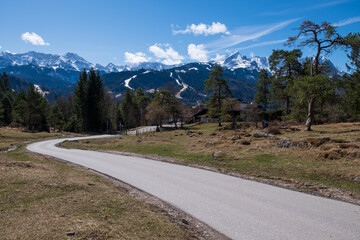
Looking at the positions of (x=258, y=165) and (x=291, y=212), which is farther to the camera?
(x=258, y=165)

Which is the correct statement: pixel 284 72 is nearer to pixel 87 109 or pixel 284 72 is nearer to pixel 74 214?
pixel 74 214

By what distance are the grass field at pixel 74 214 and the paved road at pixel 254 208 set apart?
5.02 ft

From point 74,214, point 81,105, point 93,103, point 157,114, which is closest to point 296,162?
point 74,214

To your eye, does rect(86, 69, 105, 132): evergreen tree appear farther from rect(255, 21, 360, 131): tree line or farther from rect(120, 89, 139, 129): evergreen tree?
rect(255, 21, 360, 131): tree line

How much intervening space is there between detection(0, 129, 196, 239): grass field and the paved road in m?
1.53

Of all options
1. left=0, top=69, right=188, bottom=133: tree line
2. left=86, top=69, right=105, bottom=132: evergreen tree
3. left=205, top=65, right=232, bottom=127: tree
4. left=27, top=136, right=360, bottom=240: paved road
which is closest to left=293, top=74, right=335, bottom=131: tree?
left=27, top=136, right=360, bottom=240: paved road

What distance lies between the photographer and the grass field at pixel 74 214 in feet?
17.6

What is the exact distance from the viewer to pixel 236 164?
1584cm

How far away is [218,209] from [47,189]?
7.20 m

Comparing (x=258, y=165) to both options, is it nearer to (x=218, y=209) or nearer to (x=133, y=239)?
(x=218, y=209)

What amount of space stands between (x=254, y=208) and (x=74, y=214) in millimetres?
6165

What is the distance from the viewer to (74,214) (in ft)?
21.7

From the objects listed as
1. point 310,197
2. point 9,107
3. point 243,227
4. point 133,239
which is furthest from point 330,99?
point 9,107

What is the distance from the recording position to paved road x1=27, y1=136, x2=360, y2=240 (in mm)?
6270
